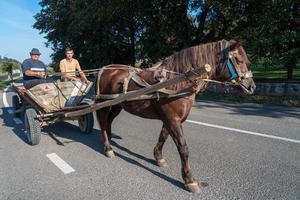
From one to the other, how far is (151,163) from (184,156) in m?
1.10

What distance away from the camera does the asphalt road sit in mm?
3963

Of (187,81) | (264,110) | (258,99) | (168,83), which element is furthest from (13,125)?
(258,99)

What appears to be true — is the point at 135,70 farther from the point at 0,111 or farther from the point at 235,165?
the point at 0,111

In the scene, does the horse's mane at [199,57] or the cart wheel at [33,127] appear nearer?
the horse's mane at [199,57]

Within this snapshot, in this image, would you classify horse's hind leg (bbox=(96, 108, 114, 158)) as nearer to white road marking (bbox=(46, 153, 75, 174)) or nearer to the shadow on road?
white road marking (bbox=(46, 153, 75, 174))

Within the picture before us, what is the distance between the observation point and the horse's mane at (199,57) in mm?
4012

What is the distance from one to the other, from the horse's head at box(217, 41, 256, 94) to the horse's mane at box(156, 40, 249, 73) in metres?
0.04

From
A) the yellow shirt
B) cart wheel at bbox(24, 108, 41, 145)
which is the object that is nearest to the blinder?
cart wheel at bbox(24, 108, 41, 145)

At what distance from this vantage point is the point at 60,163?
5160mm

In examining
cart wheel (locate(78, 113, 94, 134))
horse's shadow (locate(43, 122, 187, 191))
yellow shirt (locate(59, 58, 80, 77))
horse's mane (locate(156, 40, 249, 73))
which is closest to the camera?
horse's mane (locate(156, 40, 249, 73))

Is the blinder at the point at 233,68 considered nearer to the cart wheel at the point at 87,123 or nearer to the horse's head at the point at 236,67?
the horse's head at the point at 236,67

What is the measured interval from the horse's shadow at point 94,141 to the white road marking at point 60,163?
0.75 m

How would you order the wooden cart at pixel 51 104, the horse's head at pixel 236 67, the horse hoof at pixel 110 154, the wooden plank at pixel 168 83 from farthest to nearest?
the wooden cart at pixel 51 104 < the horse hoof at pixel 110 154 < the horse's head at pixel 236 67 < the wooden plank at pixel 168 83

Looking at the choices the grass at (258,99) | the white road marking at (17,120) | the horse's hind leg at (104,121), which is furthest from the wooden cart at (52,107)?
the grass at (258,99)
